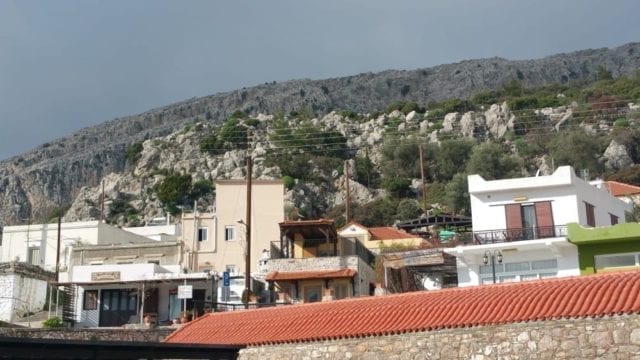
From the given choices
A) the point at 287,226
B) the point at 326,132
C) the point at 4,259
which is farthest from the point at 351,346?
the point at 326,132

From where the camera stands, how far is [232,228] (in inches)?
2146

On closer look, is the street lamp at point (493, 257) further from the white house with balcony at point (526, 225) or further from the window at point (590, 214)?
the window at point (590, 214)

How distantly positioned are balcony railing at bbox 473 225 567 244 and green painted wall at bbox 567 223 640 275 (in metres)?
1.91

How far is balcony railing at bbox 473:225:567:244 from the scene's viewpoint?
3802 cm

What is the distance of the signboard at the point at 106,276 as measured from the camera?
153 ft

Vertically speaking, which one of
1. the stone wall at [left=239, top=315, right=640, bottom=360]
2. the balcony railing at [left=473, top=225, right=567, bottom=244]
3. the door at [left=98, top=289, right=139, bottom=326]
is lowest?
the stone wall at [left=239, top=315, right=640, bottom=360]

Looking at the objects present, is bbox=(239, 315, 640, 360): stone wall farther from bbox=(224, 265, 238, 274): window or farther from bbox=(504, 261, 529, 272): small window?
bbox=(224, 265, 238, 274): window

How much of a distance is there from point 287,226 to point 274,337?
79.4ft

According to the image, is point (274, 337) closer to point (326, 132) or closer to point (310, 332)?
point (310, 332)

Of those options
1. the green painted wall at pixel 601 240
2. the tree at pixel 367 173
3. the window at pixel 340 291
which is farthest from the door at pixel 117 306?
the tree at pixel 367 173

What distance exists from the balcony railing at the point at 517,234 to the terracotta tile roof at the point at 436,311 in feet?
56.0

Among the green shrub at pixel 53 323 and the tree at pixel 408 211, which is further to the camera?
the tree at pixel 408 211

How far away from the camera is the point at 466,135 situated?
111812mm

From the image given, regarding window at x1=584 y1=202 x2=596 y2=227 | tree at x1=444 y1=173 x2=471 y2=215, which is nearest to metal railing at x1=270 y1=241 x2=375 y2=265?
window at x1=584 y1=202 x2=596 y2=227
